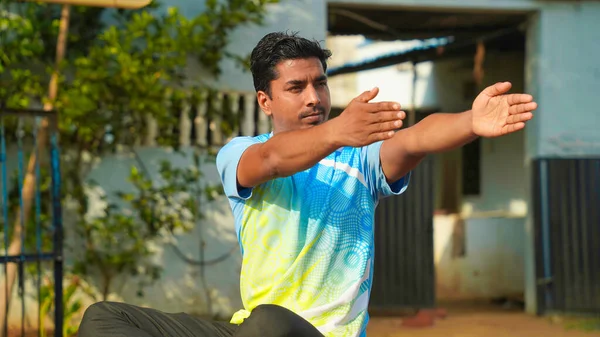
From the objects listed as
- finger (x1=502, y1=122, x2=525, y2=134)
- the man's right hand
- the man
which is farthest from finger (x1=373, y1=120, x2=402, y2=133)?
finger (x1=502, y1=122, x2=525, y2=134)

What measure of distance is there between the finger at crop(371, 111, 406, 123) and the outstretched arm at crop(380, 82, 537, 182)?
0.27 meters

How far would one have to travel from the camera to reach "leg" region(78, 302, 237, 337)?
2443 millimetres

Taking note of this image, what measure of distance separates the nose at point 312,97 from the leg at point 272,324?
79 cm

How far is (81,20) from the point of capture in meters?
7.59

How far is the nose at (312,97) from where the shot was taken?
2771mm

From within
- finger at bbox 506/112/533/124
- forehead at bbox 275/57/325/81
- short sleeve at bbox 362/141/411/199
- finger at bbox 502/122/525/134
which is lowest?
short sleeve at bbox 362/141/411/199

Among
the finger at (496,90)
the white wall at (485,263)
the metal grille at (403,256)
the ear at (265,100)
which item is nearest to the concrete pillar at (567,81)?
the metal grille at (403,256)

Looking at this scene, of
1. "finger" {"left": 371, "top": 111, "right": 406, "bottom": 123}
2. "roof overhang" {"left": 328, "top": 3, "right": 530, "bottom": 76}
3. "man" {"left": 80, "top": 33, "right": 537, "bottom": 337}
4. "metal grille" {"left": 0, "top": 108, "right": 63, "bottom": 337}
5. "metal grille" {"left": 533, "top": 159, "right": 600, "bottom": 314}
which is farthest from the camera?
"roof overhang" {"left": 328, "top": 3, "right": 530, "bottom": 76}

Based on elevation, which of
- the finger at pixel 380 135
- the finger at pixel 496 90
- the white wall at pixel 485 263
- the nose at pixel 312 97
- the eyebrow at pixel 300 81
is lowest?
the white wall at pixel 485 263

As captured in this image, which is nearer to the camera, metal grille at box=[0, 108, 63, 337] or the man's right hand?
the man's right hand

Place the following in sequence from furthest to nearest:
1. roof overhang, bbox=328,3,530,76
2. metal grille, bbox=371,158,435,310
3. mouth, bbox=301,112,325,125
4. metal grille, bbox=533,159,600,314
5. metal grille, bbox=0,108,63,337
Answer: roof overhang, bbox=328,3,530,76, metal grille, bbox=371,158,435,310, metal grille, bbox=533,159,600,314, metal grille, bbox=0,108,63,337, mouth, bbox=301,112,325,125

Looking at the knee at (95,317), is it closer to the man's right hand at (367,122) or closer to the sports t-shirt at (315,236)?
the sports t-shirt at (315,236)

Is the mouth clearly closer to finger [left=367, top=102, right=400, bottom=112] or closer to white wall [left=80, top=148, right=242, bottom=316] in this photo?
finger [left=367, top=102, right=400, bottom=112]

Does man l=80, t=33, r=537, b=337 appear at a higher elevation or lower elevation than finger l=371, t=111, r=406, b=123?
lower
